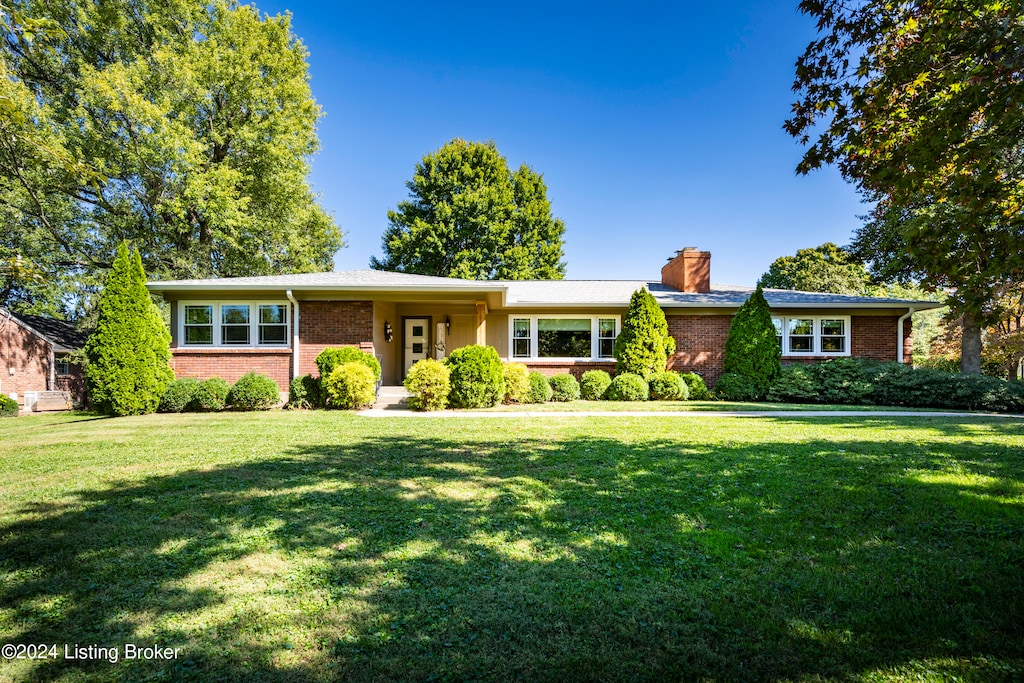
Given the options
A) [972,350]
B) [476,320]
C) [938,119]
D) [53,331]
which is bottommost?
[972,350]

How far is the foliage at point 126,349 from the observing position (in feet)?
36.7

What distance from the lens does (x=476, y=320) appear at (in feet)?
57.8

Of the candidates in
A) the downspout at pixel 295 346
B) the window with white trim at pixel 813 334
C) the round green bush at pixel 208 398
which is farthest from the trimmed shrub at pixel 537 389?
the window with white trim at pixel 813 334

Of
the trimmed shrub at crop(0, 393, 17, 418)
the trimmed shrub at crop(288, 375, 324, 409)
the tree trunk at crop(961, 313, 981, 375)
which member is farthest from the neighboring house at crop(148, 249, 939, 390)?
the trimmed shrub at crop(0, 393, 17, 418)

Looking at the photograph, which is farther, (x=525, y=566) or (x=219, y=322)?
(x=219, y=322)

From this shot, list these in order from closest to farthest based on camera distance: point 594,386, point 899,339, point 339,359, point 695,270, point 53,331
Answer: point 339,359 < point 594,386 < point 899,339 < point 695,270 < point 53,331

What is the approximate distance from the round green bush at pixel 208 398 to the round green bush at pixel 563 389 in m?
8.49

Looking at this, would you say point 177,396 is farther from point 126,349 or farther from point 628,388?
point 628,388

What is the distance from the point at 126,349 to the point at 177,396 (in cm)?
151

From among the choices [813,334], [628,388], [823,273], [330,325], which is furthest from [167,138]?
[823,273]

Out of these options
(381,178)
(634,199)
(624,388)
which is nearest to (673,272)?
(634,199)

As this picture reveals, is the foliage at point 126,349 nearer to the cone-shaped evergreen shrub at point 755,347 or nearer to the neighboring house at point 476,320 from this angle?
the neighboring house at point 476,320

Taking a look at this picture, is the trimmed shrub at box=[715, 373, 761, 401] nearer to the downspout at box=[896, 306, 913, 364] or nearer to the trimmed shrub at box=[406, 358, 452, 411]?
the downspout at box=[896, 306, 913, 364]

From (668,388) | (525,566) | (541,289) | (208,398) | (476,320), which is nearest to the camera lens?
(525,566)
